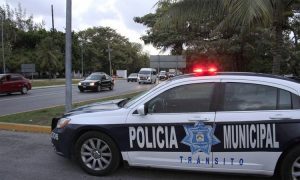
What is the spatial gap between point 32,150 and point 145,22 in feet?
142

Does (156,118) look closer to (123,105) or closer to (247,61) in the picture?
(123,105)

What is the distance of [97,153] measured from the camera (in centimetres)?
636

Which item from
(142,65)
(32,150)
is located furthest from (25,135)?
(142,65)

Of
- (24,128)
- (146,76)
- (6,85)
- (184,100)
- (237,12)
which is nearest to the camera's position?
(184,100)

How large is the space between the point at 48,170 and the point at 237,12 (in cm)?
655

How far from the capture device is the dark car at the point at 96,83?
32.3m

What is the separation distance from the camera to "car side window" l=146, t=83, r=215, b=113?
594 centimetres

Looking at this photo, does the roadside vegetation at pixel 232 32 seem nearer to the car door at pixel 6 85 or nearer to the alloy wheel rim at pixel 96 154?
the alloy wheel rim at pixel 96 154

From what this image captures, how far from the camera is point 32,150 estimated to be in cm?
808

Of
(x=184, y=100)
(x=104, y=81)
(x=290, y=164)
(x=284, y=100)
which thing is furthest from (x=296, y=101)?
(x=104, y=81)

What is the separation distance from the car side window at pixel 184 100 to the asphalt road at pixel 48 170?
42.2 inches

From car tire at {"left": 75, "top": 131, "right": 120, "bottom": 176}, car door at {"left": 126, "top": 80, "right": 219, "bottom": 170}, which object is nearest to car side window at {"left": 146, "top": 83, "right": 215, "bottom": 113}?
car door at {"left": 126, "top": 80, "right": 219, "bottom": 170}

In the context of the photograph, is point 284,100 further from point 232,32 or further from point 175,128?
point 232,32

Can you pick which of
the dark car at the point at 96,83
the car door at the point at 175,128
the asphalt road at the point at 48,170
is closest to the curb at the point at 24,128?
the asphalt road at the point at 48,170
